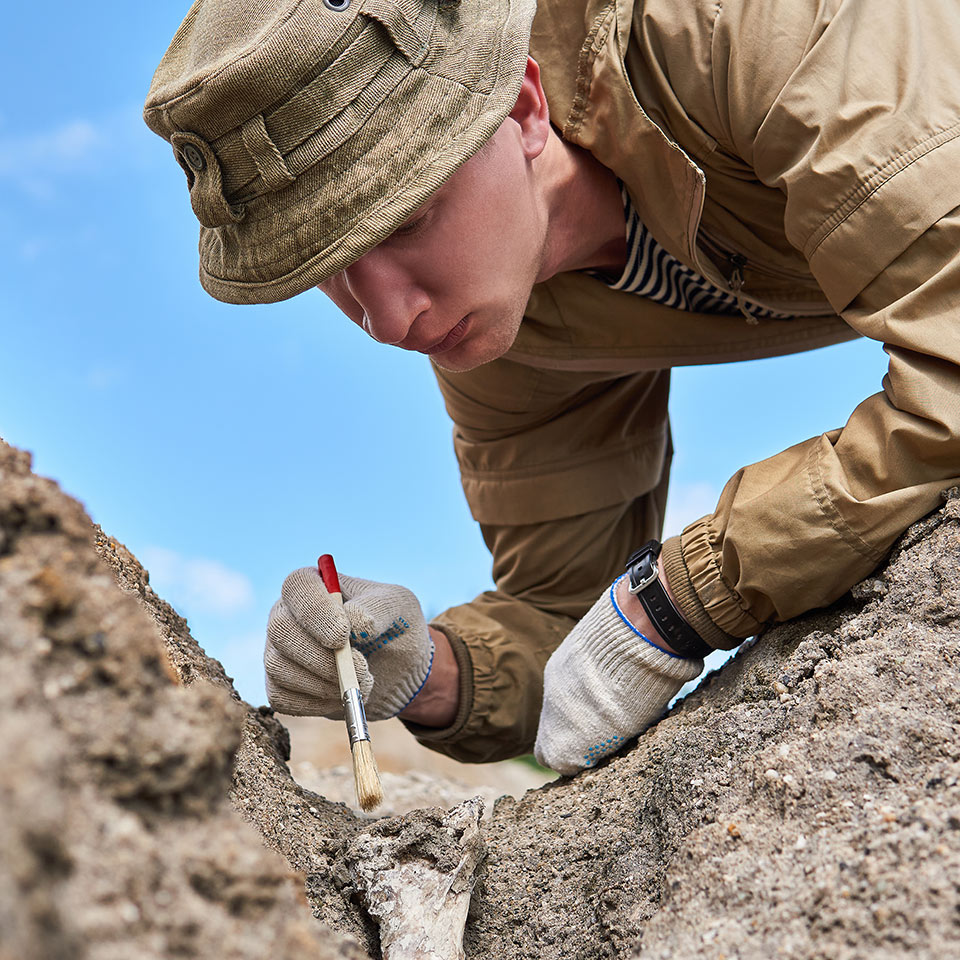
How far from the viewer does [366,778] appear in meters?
1.40

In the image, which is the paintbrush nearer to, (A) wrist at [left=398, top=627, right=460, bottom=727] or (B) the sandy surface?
(A) wrist at [left=398, top=627, right=460, bottom=727]

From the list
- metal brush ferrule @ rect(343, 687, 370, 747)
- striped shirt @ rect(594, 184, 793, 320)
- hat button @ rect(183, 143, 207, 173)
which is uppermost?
striped shirt @ rect(594, 184, 793, 320)

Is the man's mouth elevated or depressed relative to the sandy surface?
elevated


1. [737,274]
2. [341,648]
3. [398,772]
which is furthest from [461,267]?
[398,772]

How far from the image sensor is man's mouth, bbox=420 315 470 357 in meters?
1.58

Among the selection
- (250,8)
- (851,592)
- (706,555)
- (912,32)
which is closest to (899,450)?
(851,592)

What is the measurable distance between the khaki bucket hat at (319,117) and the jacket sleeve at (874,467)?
2.07ft

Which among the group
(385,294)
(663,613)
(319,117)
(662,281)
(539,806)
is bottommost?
(539,806)

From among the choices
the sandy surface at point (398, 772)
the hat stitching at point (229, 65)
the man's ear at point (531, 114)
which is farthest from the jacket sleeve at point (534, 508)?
the hat stitching at point (229, 65)

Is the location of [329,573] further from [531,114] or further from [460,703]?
[531,114]

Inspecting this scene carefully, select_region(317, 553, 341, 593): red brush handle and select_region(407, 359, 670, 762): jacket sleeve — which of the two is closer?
select_region(317, 553, 341, 593): red brush handle

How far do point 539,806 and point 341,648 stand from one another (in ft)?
1.41

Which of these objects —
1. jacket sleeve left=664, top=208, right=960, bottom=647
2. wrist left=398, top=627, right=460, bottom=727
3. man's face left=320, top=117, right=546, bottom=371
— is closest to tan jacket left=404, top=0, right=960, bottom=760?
jacket sleeve left=664, top=208, right=960, bottom=647

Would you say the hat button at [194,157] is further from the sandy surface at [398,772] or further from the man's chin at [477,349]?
the sandy surface at [398,772]
